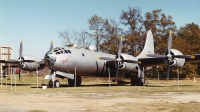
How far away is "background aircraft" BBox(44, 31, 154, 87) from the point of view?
3059cm

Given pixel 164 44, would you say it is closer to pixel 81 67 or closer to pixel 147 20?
pixel 147 20

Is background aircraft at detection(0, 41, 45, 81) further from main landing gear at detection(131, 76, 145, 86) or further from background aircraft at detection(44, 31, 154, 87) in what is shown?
main landing gear at detection(131, 76, 145, 86)

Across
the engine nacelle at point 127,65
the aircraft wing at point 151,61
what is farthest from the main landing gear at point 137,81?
the aircraft wing at point 151,61

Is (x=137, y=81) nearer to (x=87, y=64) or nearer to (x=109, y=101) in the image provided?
(x=87, y=64)

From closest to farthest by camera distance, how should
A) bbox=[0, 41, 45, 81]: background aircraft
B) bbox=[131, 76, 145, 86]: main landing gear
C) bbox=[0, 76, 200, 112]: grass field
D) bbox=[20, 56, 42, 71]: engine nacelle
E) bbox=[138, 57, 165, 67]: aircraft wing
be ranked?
bbox=[0, 76, 200, 112]: grass field, bbox=[138, 57, 165, 67]: aircraft wing, bbox=[131, 76, 145, 86]: main landing gear, bbox=[0, 41, 45, 81]: background aircraft, bbox=[20, 56, 42, 71]: engine nacelle

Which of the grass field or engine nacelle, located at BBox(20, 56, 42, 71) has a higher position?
engine nacelle, located at BBox(20, 56, 42, 71)

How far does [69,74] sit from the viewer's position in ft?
110

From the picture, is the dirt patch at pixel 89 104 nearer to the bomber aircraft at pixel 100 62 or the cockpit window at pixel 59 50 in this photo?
the bomber aircraft at pixel 100 62

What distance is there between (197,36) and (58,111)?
72374 mm

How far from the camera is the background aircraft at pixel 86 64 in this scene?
30594mm

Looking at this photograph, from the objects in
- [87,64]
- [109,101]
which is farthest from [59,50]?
[109,101]

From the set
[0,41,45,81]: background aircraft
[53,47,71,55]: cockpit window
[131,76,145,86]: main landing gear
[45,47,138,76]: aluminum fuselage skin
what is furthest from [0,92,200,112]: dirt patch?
[0,41,45,81]: background aircraft

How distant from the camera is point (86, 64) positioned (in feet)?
110

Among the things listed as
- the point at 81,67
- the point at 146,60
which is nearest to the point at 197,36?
the point at 146,60
